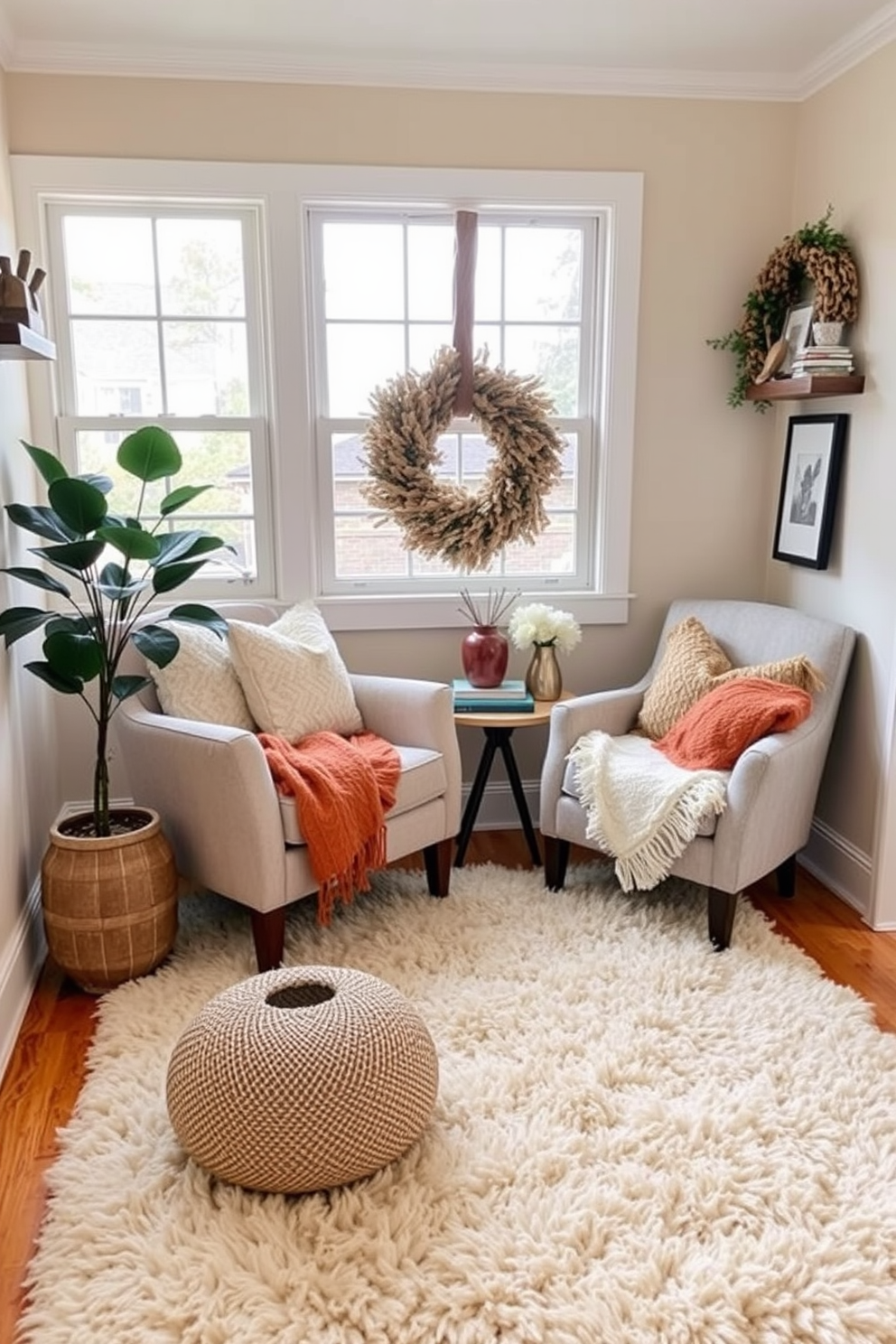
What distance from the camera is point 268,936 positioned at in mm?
2531

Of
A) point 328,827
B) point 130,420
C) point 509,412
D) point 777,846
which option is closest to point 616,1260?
point 328,827

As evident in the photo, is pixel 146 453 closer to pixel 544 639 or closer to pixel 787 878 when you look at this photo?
pixel 544 639

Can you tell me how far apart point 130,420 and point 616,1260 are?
8.92 ft

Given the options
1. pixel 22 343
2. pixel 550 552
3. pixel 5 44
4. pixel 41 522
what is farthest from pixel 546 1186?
pixel 5 44

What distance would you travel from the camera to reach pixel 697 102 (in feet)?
10.6

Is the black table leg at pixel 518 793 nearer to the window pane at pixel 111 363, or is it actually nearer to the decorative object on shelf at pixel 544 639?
the decorative object on shelf at pixel 544 639

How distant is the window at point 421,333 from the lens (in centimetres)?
329

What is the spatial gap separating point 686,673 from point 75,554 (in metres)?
1.80

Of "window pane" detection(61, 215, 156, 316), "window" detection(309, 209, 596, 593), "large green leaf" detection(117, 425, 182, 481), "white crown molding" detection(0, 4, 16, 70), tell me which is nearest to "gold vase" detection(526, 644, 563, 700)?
"window" detection(309, 209, 596, 593)

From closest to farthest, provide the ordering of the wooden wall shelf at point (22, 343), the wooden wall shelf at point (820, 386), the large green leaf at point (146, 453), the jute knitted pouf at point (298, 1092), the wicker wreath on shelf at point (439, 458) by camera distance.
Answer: the jute knitted pouf at point (298, 1092), the wooden wall shelf at point (22, 343), the large green leaf at point (146, 453), the wooden wall shelf at point (820, 386), the wicker wreath on shelf at point (439, 458)

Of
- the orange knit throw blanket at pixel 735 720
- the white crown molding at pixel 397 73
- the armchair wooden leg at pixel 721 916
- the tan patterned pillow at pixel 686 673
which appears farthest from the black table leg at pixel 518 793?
the white crown molding at pixel 397 73

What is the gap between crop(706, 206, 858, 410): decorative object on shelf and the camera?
2.92 m

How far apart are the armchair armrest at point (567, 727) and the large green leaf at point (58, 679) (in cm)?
135

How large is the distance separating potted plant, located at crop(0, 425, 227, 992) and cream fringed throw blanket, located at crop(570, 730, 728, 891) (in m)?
1.16
